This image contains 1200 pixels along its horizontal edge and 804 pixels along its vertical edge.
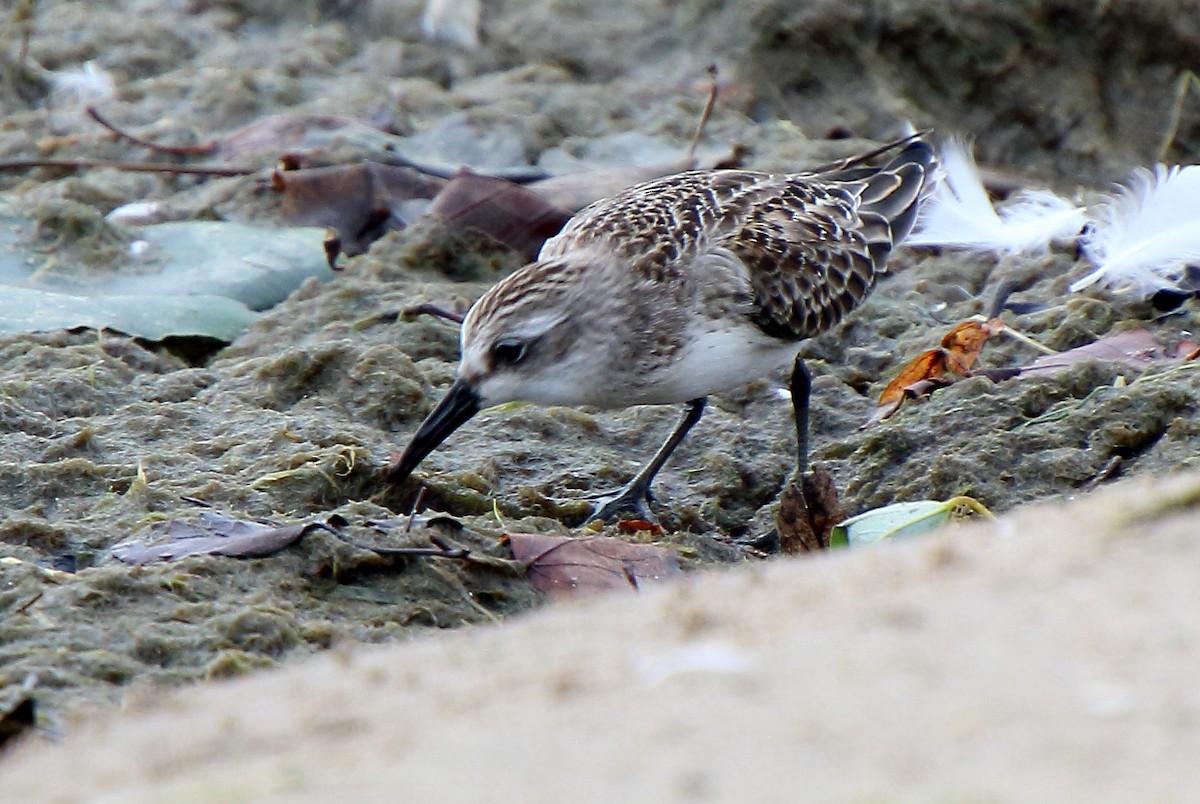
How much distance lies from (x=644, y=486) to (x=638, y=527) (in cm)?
34

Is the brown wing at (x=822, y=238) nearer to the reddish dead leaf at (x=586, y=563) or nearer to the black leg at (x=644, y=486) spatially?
the black leg at (x=644, y=486)

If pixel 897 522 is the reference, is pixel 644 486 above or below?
below

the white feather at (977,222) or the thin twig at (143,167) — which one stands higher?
the white feather at (977,222)

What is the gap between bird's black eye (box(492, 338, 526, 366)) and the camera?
4484mm

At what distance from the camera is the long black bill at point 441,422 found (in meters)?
4.46

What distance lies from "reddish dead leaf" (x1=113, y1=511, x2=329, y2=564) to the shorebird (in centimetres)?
56

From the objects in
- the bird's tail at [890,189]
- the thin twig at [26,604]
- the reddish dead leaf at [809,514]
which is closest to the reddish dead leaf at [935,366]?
the bird's tail at [890,189]

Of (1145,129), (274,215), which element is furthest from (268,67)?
(1145,129)

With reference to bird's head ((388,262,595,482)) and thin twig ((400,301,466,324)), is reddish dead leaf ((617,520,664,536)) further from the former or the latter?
thin twig ((400,301,466,324))

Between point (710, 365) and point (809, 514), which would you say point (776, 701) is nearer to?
point (809, 514)

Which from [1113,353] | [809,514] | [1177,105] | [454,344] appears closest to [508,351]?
[809,514]

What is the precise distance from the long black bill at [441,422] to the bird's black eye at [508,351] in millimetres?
111

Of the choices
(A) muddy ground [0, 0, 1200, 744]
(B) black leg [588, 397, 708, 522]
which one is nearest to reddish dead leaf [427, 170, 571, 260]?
(A) muddy ground [0, 0, 1200, 744]

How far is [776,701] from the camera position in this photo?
6.77 ft
